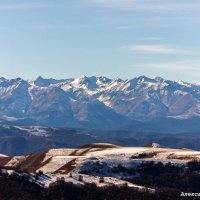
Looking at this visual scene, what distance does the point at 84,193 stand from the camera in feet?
509

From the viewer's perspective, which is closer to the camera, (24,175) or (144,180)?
(24,175)

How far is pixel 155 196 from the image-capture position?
152375mm

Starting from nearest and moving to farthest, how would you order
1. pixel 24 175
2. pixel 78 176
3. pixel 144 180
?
pixel 24 175 → pixel 78 176 → pixel 144 180

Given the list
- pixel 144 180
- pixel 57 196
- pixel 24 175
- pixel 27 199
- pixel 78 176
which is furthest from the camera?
pixel 144 180

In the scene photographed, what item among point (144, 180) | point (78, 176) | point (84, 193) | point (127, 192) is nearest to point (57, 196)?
point (84, 193)

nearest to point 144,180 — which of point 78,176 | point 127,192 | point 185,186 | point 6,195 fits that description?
point 185,186

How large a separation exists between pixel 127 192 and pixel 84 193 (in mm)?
10201

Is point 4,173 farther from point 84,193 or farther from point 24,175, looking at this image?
point 84,193

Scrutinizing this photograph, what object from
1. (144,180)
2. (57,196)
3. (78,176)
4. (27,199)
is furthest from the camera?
(144,180)

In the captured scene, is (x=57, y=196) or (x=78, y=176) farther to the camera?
(x=78, y=176)

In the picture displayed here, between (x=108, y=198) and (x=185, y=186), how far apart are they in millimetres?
48070

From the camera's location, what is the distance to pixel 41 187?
158625 mm

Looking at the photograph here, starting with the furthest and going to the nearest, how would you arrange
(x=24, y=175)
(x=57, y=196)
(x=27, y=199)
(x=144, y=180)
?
1. (x=144, y=180)
2. (x=24, y=175)
3. (x=57, y=196)
4. (x=27, y=199)

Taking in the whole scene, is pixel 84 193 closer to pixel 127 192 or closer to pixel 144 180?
pixel 127 192
